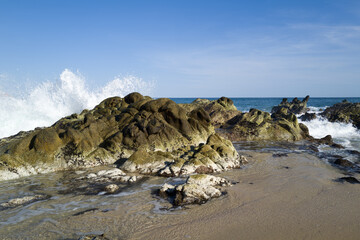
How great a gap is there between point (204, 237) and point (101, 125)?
887 centimetres

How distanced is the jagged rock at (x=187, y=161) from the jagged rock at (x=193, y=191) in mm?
1661

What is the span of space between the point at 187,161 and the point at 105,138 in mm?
4468

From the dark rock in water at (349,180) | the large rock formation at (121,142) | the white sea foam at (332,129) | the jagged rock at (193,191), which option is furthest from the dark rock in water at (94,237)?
the white sea foam at (332,129)

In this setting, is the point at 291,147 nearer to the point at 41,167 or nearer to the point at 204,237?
the point at 204,237

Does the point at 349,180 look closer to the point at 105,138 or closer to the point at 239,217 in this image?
the point at 239,217

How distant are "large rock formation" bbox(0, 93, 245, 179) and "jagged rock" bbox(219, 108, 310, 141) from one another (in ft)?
16.8

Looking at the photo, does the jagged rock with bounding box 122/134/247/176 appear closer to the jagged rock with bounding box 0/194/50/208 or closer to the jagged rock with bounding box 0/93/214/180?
the jagged rock with bounding box 0/93/214/180

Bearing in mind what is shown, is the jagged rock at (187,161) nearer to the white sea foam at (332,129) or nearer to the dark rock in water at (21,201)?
the dark rock in water at (21,201)

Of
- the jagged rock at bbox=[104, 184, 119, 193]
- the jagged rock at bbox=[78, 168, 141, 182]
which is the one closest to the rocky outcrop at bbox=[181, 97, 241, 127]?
the jagged rock at bbox=[78, 168, 141, 182]

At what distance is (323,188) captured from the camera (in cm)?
769

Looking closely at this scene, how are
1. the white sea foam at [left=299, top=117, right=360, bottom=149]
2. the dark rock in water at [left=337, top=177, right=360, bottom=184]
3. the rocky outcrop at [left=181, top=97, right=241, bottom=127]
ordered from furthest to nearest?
the rocky outcrop at [left=181, top=97, right=241, bottom=127] < the white sea foam at [left=299, top=117, right=360, bottom=149] < the dark rock in water at [left=337, top=177, right=360, bottom=184]

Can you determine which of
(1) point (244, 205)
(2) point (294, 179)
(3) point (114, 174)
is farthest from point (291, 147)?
(3) point (114, 174)

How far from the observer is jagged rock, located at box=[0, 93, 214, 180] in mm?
9836

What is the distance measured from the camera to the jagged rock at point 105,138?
984 cm
